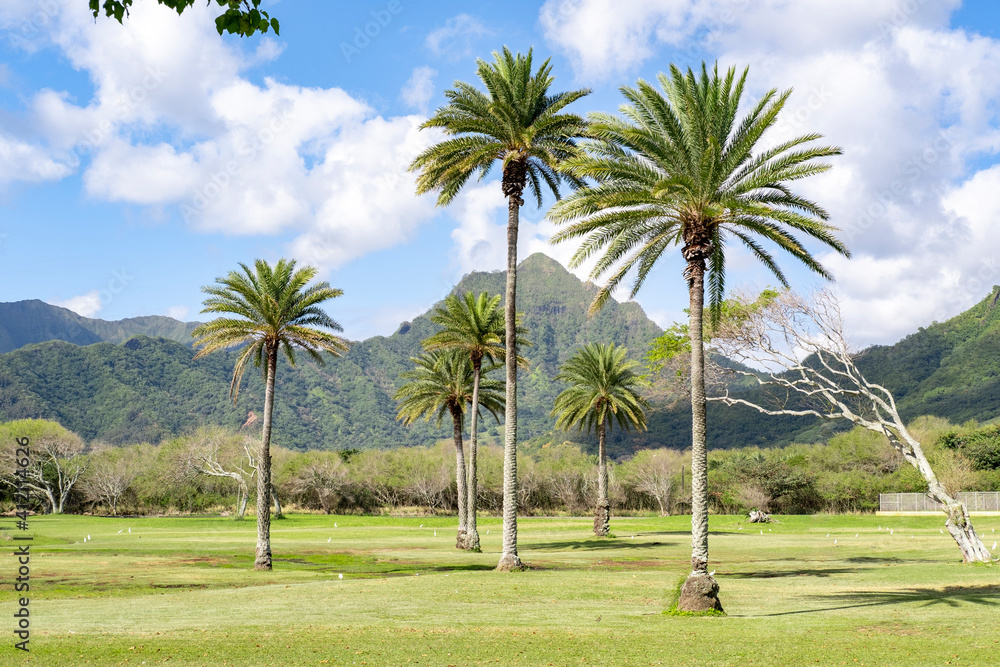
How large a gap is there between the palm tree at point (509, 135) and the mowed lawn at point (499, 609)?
7402mm

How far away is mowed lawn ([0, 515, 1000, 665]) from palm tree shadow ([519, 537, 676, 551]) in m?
2.61

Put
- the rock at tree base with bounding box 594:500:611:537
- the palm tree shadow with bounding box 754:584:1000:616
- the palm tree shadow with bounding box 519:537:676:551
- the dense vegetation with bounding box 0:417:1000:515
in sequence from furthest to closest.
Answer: the dense vegetation with bounding box 0:417:1000:515 → the rock at tree base with bounding box 594:500:611:537 → the palm tree shadow with bounding box 519:537:676:551 → the palm tree shadow with bounding box 754:584:1000:616

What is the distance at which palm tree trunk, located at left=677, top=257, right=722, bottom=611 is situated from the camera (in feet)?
63.4

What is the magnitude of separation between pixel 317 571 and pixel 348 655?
65.9 ft

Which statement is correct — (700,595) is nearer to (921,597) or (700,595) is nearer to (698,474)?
(698,474)

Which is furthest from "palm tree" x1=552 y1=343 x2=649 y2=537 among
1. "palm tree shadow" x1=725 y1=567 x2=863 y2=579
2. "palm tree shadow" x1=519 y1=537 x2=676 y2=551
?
"palm tree shadow" x1=725 y1=567 x2=863 y2=579

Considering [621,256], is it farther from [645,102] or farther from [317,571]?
[317,571]

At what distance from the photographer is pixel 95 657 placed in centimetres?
1245

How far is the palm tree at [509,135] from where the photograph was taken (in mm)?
32094

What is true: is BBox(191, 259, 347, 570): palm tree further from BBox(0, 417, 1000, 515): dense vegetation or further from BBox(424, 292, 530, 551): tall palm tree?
BBox(0, 417, 1000, 515): dense vegetation

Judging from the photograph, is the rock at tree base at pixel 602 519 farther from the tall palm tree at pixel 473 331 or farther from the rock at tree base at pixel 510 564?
the rock at tree base at pixel 510 564

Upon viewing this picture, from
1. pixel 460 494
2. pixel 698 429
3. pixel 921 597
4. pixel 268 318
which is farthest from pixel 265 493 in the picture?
pixel 921 597

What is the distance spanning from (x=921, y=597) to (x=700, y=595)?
722 cm

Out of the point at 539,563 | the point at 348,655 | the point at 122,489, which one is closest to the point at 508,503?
the point at 539,563
